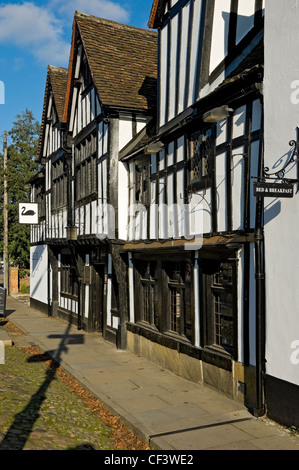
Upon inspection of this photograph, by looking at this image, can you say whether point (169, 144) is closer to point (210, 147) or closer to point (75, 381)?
point (210, 147)

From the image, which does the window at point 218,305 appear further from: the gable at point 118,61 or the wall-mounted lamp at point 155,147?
the gable at point 118,61

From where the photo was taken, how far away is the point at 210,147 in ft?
32.4

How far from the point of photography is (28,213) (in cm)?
2459

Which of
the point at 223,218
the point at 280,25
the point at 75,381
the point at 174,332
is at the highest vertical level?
the point at 280,25

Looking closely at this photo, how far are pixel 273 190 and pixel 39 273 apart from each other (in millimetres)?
20016

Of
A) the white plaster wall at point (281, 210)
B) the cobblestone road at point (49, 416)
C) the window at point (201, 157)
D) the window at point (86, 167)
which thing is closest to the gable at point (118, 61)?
the window at point (86, 167)

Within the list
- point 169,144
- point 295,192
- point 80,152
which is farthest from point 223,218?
point 80,152

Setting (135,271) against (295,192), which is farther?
(135,271)

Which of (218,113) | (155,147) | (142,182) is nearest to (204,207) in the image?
(218,113)

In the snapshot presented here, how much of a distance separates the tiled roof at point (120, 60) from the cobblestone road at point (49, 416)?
26.5 ft

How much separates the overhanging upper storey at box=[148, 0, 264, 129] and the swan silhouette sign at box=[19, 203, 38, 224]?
46.6ft

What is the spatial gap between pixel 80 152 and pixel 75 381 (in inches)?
366

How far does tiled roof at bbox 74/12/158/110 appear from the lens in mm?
14664

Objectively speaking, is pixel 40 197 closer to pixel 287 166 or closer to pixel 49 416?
pixel 49 416
